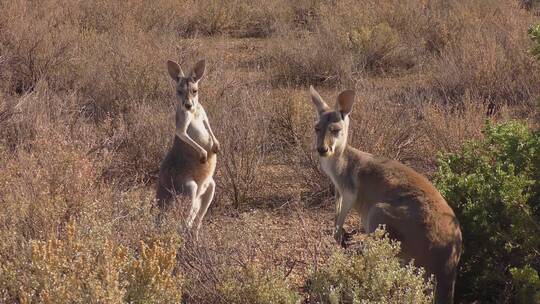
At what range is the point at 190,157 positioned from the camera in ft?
20.9

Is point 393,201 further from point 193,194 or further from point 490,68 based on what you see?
point 490,68

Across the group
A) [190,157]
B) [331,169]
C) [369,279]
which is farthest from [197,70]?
[369,279]

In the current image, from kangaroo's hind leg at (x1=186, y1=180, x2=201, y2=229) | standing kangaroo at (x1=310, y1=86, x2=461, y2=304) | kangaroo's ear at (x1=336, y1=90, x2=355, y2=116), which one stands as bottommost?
kangaroo's hind leg at (x1=186, y1=180, x2=201, y2=229)

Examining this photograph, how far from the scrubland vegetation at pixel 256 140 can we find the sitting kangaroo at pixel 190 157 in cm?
32

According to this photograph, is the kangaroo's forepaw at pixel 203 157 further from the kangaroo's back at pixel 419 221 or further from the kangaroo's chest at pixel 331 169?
the kangaroo's back at pixel 419 221

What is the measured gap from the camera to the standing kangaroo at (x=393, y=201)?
476cm

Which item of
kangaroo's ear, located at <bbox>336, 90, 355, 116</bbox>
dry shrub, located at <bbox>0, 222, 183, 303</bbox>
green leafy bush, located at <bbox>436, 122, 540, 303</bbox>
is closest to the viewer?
dry shrub, located at <bbox>0, 222, 183, 303</bbox>

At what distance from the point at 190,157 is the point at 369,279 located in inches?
100

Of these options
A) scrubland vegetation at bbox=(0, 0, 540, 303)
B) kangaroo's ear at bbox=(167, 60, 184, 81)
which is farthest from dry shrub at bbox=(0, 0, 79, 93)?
kangaroo's ear at bbox=(167, 60, 184, 81)

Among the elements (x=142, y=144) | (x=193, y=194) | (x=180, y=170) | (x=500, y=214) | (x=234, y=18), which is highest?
(x=500, y=214)

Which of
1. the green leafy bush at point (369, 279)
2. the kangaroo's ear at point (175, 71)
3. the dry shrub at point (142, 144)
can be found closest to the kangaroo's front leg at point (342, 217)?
the green leafy bush at point (369, 279)

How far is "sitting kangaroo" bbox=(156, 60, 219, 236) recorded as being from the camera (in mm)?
6094

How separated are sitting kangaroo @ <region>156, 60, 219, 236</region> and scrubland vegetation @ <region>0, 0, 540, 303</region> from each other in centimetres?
32

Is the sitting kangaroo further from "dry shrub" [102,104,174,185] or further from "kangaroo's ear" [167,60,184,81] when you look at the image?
"dry shrub" [102,104,174,185]
